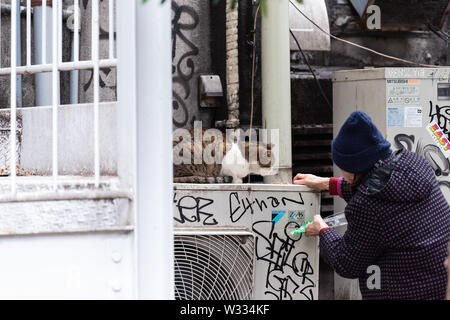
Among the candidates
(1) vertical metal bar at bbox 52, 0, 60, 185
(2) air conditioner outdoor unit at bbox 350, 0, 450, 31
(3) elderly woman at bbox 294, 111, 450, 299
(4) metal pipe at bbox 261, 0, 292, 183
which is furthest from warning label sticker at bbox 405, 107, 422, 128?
(1) vertical metal bar at bbox 52, 0, 60, 185

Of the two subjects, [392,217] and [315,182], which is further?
[315,182]

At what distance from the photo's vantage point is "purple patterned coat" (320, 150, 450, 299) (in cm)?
341

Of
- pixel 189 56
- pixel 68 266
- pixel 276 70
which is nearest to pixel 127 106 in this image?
pixel 68 266

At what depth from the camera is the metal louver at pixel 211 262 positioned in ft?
→ 12.8

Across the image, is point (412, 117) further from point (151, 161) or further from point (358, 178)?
point (151, 161)

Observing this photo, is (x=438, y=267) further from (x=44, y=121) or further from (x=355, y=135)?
(x=44, y=121)

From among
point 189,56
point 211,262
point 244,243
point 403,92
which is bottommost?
point 211,262

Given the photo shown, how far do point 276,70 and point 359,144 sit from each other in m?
2.17

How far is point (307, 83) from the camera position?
691 cm

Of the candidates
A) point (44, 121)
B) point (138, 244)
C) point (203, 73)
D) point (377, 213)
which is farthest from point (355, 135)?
point (203, 73)

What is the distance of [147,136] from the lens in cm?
299

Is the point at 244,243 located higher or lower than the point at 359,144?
lower

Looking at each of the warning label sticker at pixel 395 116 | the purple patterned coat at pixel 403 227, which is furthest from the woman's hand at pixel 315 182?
the warning label sticker at pixel 395 116

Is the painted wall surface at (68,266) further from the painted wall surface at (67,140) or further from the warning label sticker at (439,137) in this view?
the warning label sticker at (439,137)
